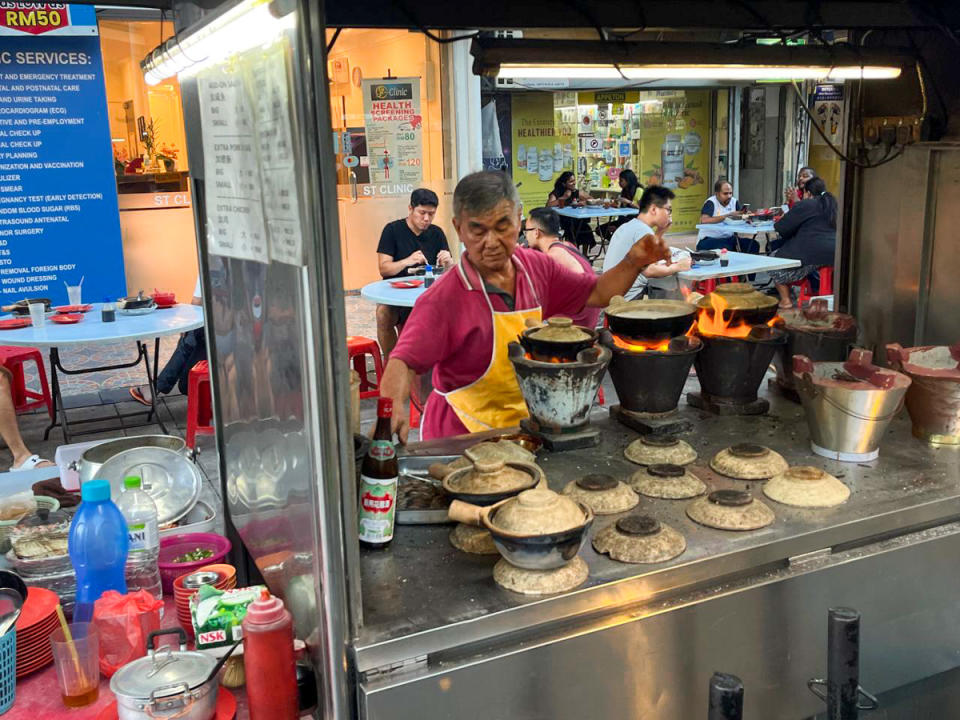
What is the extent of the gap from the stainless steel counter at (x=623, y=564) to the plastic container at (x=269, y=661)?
174 millimetres

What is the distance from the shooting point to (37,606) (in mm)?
2096

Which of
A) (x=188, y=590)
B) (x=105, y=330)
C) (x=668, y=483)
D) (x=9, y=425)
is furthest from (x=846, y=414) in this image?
(x=9, y=425)

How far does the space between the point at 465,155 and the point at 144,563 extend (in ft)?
26.6

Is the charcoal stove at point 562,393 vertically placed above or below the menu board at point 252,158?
below

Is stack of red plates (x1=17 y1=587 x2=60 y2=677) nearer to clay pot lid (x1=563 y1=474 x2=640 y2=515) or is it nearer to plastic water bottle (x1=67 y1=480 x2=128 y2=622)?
plastic water bottle (x1=67 y1=480 x2=128 y2=622)

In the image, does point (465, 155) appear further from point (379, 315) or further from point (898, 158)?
point (898, 158)

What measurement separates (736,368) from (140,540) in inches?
74.2

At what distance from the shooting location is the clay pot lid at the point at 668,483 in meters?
2.37

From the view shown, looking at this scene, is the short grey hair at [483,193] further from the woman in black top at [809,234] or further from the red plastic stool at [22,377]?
the woman in black top at [809,234]

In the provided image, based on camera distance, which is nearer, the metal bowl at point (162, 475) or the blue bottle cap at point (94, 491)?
the blue bottle cap at point (94, 491)

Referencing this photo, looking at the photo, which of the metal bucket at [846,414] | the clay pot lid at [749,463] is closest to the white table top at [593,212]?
the metal bucket at [846,414]

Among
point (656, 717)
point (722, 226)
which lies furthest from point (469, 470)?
point (722, 226)

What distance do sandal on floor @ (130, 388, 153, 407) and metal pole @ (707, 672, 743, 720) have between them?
6.15 meters

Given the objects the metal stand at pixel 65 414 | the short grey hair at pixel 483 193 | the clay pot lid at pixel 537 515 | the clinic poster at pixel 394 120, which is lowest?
the metal stand at pixel 65 414
